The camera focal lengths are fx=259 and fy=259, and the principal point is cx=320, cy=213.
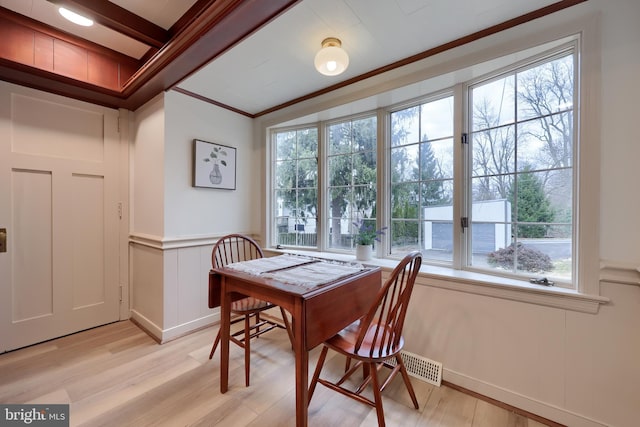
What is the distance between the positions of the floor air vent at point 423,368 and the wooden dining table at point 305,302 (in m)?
0.61

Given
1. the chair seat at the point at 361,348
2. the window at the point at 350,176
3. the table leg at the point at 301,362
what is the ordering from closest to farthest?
the table leg at the point at 301,362 → the chair seat at the point at 361,348 → the window at the point at 350,176

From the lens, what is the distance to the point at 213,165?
2.58 meters

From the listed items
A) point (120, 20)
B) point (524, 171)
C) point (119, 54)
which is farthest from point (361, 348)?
point (119, 54)

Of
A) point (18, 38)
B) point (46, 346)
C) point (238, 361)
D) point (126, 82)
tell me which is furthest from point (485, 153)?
point (46, 346)

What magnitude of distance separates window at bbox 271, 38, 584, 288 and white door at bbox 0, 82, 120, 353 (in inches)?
81.9

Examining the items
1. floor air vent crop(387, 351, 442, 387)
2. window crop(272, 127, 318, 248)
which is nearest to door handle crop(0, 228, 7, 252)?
window crop(272, 127, 318, 248)

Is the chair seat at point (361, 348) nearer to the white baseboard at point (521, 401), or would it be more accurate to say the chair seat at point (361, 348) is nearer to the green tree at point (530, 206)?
the white baseboard at point (521, 401)

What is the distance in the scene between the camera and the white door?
2.06 meters

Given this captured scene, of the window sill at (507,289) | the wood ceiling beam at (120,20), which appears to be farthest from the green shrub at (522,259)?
the wood ceiling beam at (120,20)

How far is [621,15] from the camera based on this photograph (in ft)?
4.06

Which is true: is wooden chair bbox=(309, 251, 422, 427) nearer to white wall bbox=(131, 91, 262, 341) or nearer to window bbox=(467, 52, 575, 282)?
window bbox=(467, 52, 575, 282)

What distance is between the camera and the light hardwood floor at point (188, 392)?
1.41m

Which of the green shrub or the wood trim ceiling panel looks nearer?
the wood trim ceiling panel

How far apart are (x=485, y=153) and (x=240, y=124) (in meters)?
2.36
